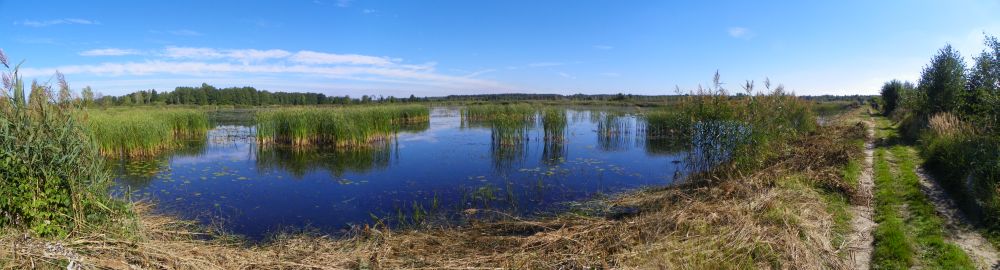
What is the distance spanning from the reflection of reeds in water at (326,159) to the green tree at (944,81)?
1868 cm

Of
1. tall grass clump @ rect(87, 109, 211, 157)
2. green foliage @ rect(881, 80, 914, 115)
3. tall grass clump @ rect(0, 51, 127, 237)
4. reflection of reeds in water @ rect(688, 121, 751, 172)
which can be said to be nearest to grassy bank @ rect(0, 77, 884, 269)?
tall grass clump @ rect(0, 51, 127, 237)

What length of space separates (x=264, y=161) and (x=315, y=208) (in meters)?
6.95

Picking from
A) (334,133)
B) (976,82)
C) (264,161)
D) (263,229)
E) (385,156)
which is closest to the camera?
(263,229)

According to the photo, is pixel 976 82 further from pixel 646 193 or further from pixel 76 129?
pixel 76 129

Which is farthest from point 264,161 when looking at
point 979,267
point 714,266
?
point 979,267

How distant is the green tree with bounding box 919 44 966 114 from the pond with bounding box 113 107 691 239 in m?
8.87

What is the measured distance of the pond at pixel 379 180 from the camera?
328 inches

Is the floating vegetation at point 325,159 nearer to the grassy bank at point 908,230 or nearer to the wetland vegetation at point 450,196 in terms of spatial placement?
the wetland vegetation at point 450,196

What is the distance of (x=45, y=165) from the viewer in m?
4.42

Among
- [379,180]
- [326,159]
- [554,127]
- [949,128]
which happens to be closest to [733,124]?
[949,128]

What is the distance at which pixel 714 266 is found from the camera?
456 cm

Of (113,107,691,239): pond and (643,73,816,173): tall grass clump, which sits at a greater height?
(643,73,816,173): tall grass clump

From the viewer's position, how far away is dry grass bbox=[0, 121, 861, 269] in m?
4.34

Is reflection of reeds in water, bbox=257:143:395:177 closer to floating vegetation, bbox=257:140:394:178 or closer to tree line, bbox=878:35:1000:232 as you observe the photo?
floating vegetation, bbox=257:140:394:178
